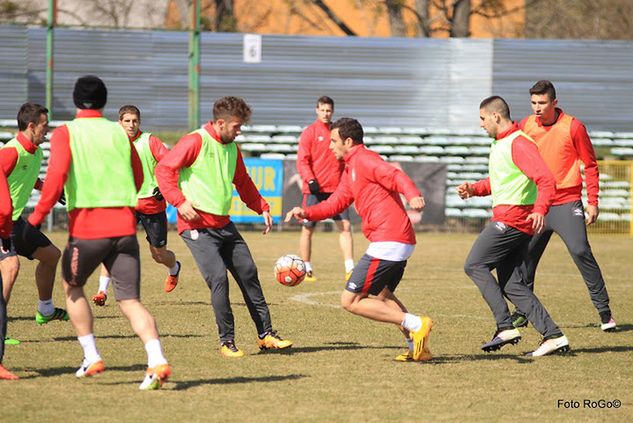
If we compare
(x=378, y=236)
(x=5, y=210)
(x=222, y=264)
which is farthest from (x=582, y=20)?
(x=5, y=210)

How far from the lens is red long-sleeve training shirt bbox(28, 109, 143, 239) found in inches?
286

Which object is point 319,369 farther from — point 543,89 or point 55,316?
point 543,89

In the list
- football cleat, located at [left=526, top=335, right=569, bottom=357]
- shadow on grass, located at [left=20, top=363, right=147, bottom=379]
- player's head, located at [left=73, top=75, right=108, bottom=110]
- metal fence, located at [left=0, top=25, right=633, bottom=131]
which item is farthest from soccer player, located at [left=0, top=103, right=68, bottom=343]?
metal fence, located at [left=0, top=25, right=633, bottom=131]

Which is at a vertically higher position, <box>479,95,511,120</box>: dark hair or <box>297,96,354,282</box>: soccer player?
<box>479,95,511,120</box>: dark hair

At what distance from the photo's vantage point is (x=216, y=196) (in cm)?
896

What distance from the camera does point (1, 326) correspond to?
7.92 meters

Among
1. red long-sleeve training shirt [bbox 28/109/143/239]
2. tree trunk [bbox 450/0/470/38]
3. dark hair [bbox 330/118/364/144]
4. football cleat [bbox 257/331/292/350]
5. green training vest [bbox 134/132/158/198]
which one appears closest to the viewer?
red long-sleeve training shirt [bbox 28/109/143/239]

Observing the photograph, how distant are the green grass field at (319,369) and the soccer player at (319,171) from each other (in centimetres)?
140

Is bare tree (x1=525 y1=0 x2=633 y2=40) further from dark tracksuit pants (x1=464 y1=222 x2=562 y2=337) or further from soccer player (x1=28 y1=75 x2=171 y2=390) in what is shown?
soccer player (x1=28 y1=75 x2=171 y2=390)

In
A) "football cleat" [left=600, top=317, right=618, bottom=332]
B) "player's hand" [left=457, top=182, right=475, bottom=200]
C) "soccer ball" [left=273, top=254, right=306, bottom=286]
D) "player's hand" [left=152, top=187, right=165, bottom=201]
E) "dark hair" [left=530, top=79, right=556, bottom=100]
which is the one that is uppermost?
"dark hair" [left=530, top=79, right=556, bottom=100]

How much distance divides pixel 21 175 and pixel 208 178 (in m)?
1.64

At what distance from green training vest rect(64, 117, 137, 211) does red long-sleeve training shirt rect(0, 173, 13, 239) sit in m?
0.77

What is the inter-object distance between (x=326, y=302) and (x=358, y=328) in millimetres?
Answer: 1998

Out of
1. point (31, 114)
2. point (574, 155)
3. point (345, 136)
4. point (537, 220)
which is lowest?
point (537, 220)
